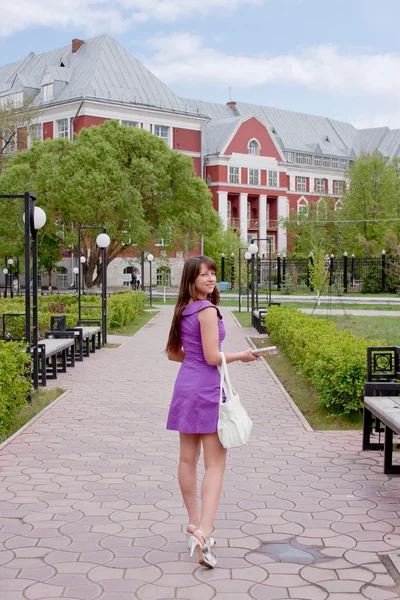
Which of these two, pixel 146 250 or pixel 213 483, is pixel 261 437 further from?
pixel 146 250

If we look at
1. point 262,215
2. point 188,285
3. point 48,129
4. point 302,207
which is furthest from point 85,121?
point 188,285

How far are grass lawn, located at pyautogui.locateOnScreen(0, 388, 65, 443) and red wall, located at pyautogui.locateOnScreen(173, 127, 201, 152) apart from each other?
1727 inches

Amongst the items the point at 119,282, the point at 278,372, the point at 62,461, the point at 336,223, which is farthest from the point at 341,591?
the point at 336,223

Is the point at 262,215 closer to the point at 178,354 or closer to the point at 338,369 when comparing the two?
the point at 338,369

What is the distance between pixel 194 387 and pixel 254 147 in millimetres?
56204

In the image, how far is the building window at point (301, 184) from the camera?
217 feet

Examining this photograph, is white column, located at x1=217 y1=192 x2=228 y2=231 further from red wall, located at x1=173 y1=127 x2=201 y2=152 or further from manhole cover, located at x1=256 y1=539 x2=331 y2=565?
manhole cover, located at x1=256 y1=539 x2=331 y2=565

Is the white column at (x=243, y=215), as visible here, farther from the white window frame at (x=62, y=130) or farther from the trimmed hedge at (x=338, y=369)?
the trimmed hedge at (x=338, y=369)

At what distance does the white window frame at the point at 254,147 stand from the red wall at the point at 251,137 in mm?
221

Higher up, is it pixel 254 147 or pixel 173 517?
pixel 254 147

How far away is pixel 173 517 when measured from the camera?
13.9 ft

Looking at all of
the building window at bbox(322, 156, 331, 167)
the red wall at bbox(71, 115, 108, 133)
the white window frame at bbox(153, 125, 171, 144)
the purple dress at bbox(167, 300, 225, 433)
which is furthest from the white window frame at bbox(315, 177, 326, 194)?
the purple dress at bbox(167, 300, 225, 433)

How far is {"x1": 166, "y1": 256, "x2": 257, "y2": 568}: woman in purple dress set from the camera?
3623mm

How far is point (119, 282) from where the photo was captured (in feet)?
156
